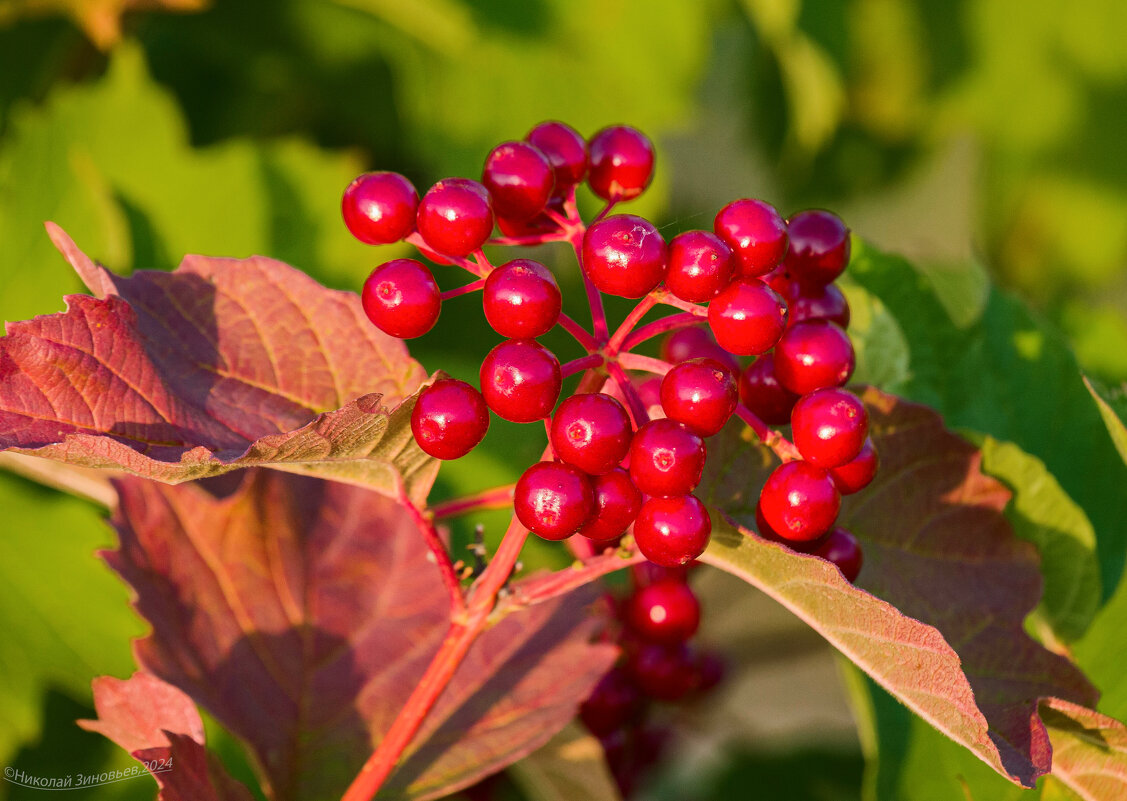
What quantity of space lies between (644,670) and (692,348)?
1.18ft

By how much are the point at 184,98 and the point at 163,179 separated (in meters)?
0.36

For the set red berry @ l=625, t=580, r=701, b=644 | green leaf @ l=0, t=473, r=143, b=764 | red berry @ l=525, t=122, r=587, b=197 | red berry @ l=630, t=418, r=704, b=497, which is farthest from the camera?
green leaf @ l=0, t=473, r=143, b=764

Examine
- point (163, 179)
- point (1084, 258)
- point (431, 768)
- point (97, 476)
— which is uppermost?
point (163, 179)

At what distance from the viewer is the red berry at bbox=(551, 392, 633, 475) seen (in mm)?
409

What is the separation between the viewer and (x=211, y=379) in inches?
19.2

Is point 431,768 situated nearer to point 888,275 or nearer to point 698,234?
point 698,234

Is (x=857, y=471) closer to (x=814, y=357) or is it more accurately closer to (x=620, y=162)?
(x=814, y=357)

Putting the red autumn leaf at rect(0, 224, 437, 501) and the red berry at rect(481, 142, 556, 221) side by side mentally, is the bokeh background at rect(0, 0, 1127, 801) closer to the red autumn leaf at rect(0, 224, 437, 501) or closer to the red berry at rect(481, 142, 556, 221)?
the red berry at rect(481, 142, 556, 221)

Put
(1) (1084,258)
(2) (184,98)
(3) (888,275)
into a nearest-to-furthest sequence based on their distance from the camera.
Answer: (3) (888,275)
(2) (184,98)
(1) (1084,258)

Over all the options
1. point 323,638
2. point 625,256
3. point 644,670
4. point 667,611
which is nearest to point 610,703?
point 644,670

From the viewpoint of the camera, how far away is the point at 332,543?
65cm

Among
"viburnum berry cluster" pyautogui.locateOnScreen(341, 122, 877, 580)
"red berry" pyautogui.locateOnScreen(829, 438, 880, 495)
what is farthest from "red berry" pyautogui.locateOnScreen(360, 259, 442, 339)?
"red berry" pyautogui.locateOnScreen(829, 438, 880, 495)

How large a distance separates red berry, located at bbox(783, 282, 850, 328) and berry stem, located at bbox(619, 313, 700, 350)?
2.9 inches

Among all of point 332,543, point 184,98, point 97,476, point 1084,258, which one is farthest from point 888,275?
point 1084,258
